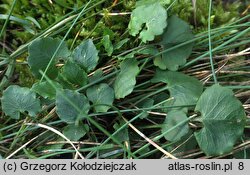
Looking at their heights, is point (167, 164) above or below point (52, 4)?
below

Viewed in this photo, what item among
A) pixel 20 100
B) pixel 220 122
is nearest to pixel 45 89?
pixel 20 100

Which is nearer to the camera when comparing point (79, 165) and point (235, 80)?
point (79, 165)

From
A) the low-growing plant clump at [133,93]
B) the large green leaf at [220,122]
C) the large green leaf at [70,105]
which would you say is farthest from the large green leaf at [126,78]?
the large green leaf at [220,122]

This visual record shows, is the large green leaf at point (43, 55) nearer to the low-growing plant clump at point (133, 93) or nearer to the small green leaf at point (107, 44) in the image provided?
the low-growing plant clump at point (133, 93)

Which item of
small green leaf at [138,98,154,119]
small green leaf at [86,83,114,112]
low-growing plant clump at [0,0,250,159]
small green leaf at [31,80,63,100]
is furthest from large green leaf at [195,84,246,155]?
small green leaf at [31,80,63,100]

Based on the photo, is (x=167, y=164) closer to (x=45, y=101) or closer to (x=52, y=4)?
(x=45, y=101)

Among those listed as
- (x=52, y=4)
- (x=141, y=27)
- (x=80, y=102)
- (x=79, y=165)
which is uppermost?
(x=52, y=4)

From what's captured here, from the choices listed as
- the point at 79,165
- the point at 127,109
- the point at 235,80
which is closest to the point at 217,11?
the point at 235,80

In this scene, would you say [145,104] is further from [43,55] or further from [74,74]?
[43,55]
